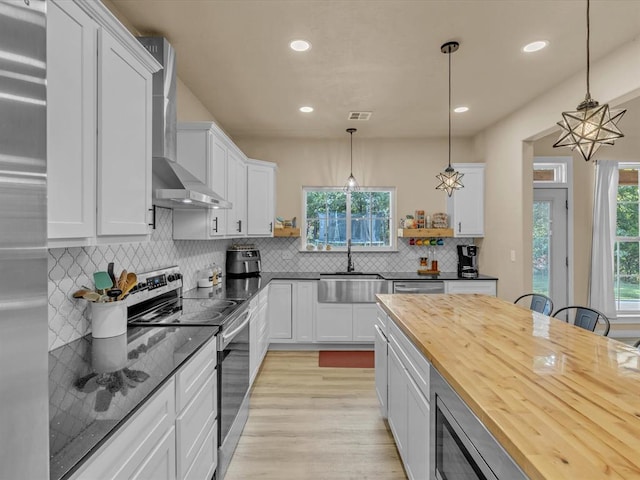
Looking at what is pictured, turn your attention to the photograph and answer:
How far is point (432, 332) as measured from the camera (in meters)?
1.86

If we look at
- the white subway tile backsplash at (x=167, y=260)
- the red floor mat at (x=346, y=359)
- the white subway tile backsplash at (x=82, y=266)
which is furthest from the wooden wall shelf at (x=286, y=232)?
the white subway tile backsplash at (x=82, y=266)

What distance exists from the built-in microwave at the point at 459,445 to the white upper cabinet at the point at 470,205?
3678 mm

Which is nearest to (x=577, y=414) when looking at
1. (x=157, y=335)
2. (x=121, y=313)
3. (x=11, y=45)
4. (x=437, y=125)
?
(x=11, y=45)

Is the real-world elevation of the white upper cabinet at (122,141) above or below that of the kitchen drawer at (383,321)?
above

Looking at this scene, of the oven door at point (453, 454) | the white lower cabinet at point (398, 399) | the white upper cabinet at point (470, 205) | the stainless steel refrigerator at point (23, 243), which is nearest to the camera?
the stainless steel refrigerator at point (23, 243)

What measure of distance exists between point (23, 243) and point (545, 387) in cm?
145

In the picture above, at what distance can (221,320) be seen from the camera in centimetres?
213

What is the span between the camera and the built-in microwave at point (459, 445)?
0.97 metres

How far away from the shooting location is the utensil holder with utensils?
1.78 meters

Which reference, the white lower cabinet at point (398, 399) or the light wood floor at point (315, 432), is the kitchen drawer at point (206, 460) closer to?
the light wood floor at point (315, 432)

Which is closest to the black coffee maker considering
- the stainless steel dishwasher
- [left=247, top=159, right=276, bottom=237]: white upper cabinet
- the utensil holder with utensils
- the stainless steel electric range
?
Answer: the stainless steel dishwasher

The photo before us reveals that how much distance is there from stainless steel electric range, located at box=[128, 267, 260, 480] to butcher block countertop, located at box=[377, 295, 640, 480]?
43.1 inches

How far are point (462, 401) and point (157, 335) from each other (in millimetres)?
1500

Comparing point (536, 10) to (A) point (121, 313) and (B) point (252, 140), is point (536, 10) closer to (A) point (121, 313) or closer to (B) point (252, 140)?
(A) point (121, 313)
